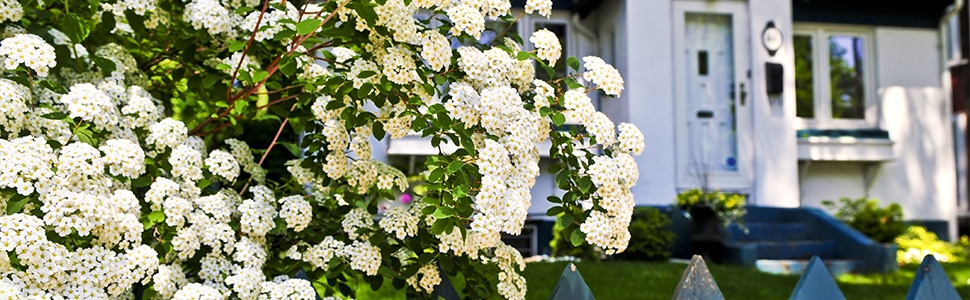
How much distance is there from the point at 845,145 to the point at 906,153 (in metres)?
1.04

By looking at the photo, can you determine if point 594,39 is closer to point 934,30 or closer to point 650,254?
point 650,254

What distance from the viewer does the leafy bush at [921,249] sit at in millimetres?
8156

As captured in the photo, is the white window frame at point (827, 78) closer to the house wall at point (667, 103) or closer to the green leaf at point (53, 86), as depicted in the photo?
the house wall at point (667, 103)

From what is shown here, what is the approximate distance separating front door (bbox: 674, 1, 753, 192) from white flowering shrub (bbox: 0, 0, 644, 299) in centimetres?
684

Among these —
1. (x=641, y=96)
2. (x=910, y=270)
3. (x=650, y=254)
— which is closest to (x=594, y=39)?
(x=641, y=96)

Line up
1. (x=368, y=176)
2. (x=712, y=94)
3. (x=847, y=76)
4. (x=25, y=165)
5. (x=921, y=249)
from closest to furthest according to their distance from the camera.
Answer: (x=25, y=165) < (x=368, y=176) < (x=921, y=249) < (x=712, y=94) < (x=847, y=76)

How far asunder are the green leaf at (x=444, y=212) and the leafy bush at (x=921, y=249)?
288 inches

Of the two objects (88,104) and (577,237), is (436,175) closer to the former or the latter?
(577,237)

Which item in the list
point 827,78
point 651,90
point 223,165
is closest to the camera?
point 223,165

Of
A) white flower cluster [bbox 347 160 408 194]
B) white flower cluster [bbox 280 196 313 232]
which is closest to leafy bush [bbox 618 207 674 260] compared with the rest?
white flower cluster [bbox 347 160 408 194]

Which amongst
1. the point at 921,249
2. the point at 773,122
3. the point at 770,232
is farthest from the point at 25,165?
the point at 921,249

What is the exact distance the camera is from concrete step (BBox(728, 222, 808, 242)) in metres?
7.90

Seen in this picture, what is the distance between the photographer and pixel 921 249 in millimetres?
8219

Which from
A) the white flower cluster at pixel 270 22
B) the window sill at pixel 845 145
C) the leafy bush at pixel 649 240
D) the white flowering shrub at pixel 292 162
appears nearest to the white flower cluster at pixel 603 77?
the white flowering shrub at pixel 292 162
